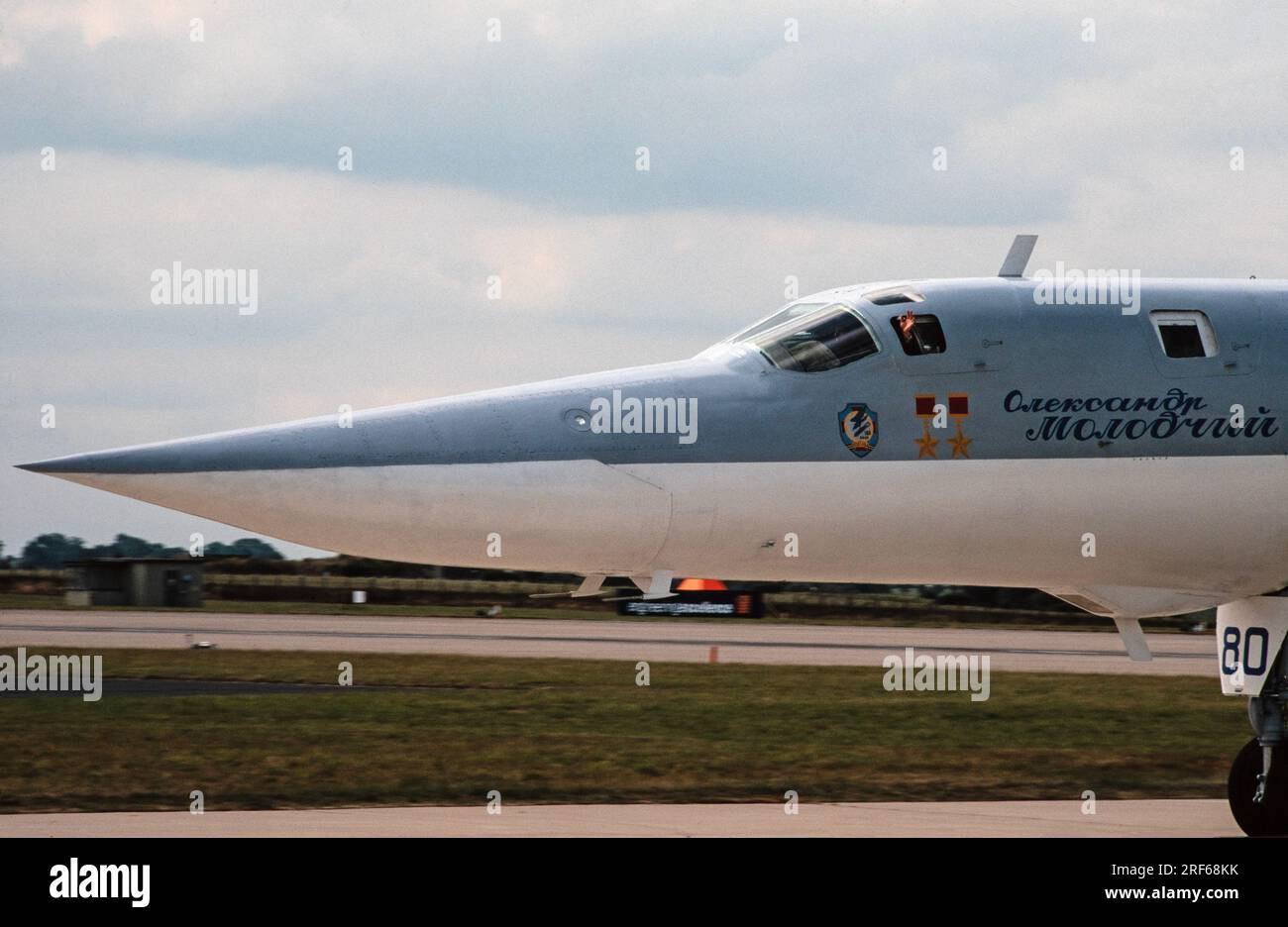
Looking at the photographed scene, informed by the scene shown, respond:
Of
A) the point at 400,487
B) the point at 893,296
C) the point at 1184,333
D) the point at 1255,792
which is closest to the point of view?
the point at 400,487

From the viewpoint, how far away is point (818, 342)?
880 cm

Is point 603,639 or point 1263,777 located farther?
point 603,639

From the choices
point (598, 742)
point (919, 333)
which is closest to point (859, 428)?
point (919, 333)

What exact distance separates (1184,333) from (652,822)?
19.1 ft

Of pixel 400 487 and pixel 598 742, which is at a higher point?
pixel 400 487

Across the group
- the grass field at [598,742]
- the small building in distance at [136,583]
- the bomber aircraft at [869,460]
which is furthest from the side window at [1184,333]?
the small building in distance at [136,583]

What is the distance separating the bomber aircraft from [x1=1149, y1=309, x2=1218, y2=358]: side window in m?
0.01

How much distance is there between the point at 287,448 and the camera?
7922mm

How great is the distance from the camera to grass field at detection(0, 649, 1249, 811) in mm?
15539

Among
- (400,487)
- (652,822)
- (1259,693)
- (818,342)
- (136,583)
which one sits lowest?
(652,822)

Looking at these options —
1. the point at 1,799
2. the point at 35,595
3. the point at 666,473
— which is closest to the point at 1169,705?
the point at 1,799

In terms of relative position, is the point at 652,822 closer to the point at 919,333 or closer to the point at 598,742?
the point at 919,333

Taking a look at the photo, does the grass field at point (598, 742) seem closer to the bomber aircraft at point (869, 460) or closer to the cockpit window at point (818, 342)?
the bomber aircraft at point (869, 460)

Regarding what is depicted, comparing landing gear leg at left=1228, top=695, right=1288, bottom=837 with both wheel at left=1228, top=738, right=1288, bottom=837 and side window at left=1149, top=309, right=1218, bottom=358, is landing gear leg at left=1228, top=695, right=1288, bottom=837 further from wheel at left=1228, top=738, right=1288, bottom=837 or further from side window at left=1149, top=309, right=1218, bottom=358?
side window at left=1149, top=309, right=1218, bottom=358
